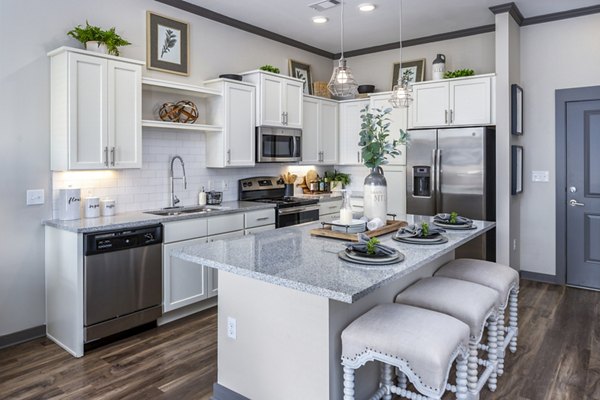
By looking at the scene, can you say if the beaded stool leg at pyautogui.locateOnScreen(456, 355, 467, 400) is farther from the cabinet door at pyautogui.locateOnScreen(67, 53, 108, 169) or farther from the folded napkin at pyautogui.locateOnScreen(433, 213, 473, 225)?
the cabinet door at pyautogui.locateOnScreen(67, 53, 108, 169)

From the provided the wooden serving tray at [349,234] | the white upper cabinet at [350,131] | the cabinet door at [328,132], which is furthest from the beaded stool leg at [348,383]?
the white upper cabinet at [350,131]

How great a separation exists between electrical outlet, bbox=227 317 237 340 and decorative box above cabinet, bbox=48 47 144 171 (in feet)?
5.81

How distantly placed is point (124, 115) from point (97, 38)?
0.60 m

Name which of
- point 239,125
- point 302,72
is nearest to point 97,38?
point 239,125

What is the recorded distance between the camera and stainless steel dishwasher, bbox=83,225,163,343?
302cm

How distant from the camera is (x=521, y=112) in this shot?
15.5 feet

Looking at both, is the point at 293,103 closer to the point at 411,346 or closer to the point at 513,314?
the point at 513,314

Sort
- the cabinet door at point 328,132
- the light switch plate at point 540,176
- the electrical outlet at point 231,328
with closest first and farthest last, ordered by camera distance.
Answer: the electrical outlet at point 231,328, the light switch plate at point 540,176, the cabinet door at point 328,132

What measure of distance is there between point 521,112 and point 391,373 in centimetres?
363

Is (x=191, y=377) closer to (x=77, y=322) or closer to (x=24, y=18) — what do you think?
(x=77, y=322)

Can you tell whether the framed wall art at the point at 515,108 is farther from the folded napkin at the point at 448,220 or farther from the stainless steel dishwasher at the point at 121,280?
the stainless steel dishwasher at the point at 121,280

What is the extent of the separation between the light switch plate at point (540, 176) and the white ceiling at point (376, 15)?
170 cm

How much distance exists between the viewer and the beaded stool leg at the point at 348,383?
183 cm

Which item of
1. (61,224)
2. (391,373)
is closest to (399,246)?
(391,373)
